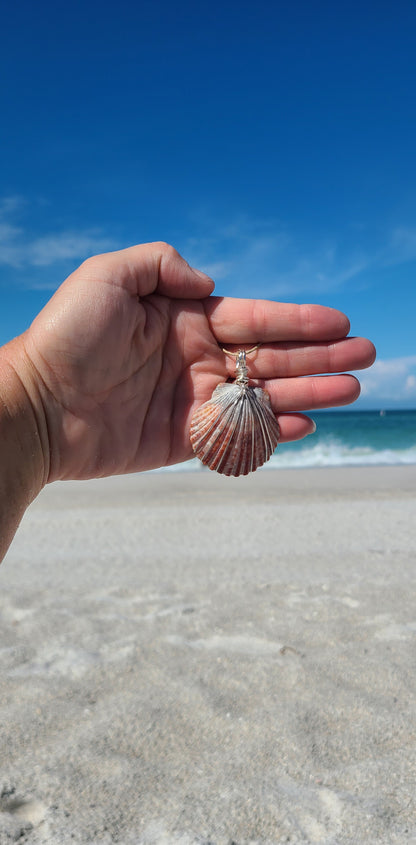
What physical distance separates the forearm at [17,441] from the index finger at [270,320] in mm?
969

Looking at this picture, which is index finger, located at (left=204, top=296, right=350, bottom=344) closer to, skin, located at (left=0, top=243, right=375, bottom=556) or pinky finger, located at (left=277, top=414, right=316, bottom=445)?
skin, located at (left=0, top=243, right=375, bottom=556)

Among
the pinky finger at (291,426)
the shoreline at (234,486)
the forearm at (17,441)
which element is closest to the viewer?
the forearm at (17,441)

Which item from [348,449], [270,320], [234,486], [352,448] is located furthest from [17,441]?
[352,448]

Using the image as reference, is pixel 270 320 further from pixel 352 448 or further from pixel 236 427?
pixel 352 448

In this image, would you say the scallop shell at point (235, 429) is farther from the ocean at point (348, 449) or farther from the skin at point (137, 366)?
the ocean at point (348, 449)

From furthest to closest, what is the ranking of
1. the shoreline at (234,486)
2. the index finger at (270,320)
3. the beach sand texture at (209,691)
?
the shoreline at (234,486) → the index finger at (270,320) → the beach sand texture at (209,691)

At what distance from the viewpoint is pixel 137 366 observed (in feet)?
9.02

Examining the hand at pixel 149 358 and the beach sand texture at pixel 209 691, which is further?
the hand at pixel 149 358

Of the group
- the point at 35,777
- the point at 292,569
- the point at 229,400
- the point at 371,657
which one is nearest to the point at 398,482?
the point at 292,569

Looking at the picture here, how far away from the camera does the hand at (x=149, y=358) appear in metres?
2.49

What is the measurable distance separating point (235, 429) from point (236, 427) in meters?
0.02

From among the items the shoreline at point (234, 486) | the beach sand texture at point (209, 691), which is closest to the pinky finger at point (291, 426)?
the beach sand texture at point (209, 691)

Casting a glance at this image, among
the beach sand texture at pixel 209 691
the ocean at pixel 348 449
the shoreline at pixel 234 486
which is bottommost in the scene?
the beach sand texture at pixel 209 691

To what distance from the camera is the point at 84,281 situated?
249 centimetres
